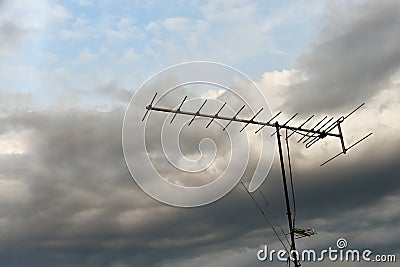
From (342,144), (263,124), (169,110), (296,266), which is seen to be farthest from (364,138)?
(169,110)

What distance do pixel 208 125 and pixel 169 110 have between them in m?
2.25

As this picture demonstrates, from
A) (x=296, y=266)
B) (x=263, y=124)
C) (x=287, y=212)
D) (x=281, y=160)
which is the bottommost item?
(x=296, y=266)

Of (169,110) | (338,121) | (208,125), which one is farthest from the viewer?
(338,121)

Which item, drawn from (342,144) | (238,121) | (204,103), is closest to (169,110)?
(204,103)

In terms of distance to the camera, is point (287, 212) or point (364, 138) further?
point (364, 138)

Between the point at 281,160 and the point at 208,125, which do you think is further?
the point at 281,160

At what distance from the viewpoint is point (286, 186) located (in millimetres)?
22953

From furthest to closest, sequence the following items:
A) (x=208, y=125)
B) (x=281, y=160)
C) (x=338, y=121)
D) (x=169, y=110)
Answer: (x=338, y=121) → (x=281, y=160) → (x=208, y=125) → (x=169, y=110)

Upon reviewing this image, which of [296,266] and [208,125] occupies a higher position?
[208,125]

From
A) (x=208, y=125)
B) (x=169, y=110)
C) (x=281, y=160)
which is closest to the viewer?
(x=169, y=110)

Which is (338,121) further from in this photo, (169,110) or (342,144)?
(169,110)

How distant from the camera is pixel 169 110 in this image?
2075 cm

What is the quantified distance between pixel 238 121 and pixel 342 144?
260 inches

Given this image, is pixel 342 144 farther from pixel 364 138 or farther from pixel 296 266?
pixel 296 266
